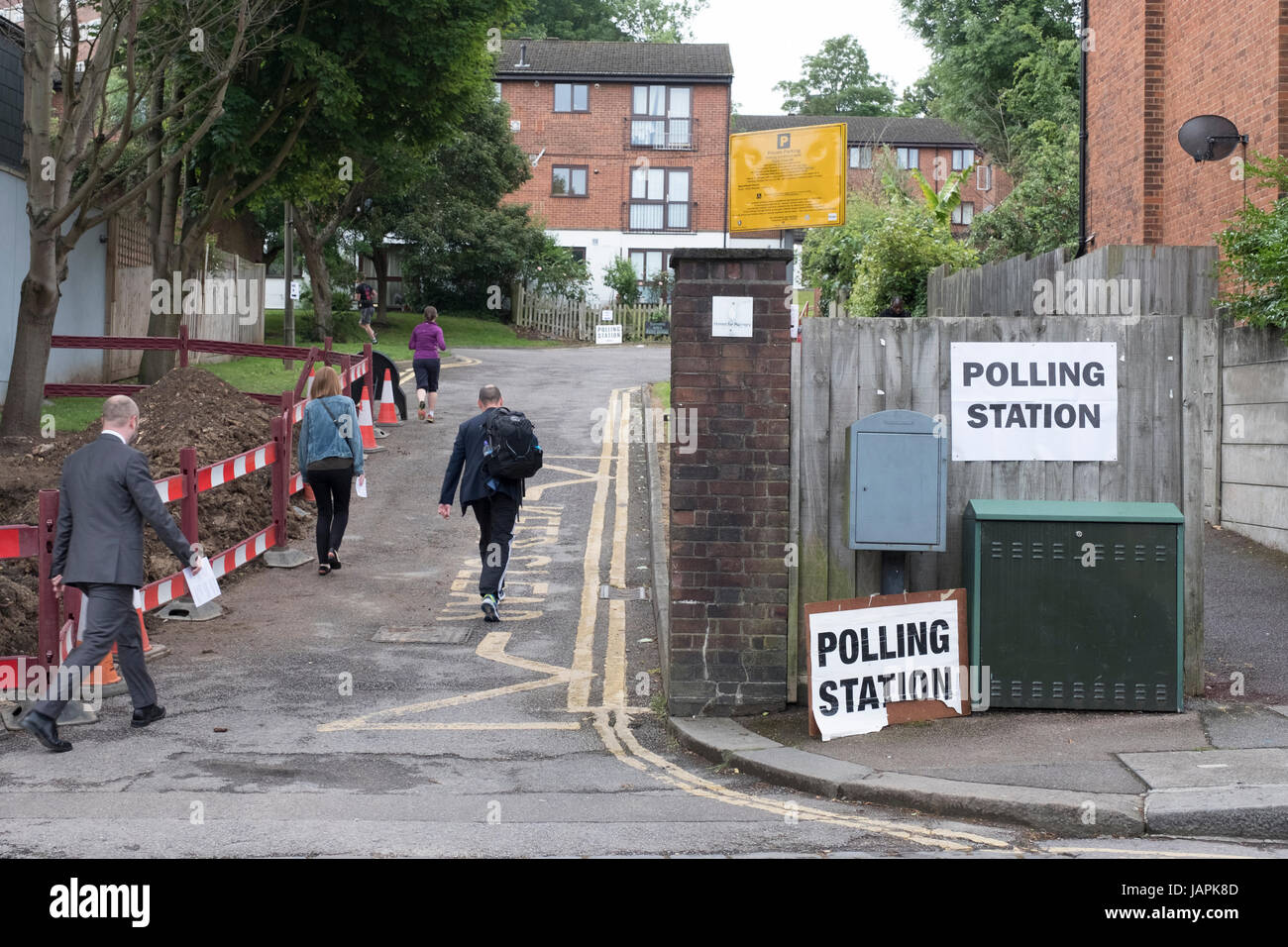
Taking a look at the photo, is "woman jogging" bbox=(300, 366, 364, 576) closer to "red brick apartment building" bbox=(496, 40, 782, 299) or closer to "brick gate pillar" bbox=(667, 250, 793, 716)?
"brick gate pillar" bbox=(667, 250, 793, 716)

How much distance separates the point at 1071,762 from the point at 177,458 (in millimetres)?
9430

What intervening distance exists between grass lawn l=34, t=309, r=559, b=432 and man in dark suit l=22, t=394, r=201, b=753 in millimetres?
10961

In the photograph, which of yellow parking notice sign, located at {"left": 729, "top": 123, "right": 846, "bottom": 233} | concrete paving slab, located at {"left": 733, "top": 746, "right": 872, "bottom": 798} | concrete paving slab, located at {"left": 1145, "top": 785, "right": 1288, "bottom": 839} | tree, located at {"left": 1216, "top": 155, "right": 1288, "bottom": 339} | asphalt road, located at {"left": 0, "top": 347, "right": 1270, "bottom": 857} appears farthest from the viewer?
tree, located at {"left": 1216, "top": 155, "right": 1288, "bottom": 339}

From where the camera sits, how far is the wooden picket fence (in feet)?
141

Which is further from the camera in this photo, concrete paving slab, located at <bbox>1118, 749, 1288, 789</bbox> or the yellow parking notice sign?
the yellow parking notice sign

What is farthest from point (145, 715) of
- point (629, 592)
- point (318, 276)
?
point (318, 276)

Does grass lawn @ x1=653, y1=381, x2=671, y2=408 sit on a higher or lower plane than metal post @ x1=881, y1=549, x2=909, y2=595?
higher

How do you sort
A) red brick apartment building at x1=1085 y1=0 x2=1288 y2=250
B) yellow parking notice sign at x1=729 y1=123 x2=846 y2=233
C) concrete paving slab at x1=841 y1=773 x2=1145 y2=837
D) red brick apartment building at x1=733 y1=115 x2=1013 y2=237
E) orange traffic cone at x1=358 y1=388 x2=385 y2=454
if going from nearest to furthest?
concrete paving slab at x1=841 y1=773 x2=1145 y2=837 → yellow parking notice sign at x1=729 y1=123 x2=846 y2=233 → red brick apartment building at x1=1085 y1=0 x2=1288 y2=250 → orange traffic cone at x1=358 y1=388 x2=385 y2=454 → red brick apartment building at x1=733 y1=115 x2=1013 y2=237

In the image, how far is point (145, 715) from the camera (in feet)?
24.4

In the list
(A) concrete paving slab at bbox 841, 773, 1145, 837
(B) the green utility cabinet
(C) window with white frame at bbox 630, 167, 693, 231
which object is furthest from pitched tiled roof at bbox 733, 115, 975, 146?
(A) concrete paving slab at bbox 841, 773, 1145, 837

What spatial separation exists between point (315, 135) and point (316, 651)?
1407 centimetres

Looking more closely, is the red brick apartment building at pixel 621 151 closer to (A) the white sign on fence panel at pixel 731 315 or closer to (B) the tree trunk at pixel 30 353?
(B) the tree trunk at pixel 30 353

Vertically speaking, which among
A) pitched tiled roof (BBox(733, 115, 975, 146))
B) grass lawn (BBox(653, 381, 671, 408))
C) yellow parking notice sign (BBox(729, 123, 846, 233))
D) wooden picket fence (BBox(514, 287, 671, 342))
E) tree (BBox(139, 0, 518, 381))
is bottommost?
grass lawn (BBox(653, 381, 671, 408))

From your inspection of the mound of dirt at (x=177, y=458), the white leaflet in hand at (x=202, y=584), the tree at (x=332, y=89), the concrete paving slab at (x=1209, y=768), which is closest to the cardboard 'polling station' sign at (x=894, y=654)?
the concrete paving slab at (x=1209, y=768)
